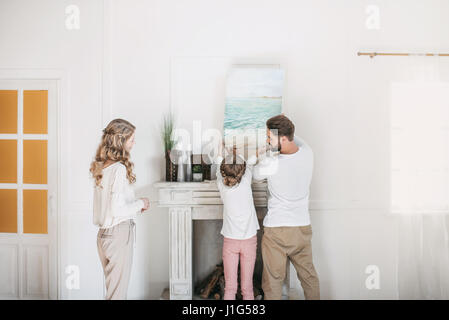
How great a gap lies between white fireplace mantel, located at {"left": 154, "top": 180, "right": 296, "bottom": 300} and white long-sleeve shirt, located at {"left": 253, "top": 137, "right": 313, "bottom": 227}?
0.18 meters

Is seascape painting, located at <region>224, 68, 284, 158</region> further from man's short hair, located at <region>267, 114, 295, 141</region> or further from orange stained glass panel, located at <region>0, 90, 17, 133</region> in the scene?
orange stained glass panel, located at <region>0, 90, 17, 133</region>

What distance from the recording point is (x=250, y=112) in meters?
2.77

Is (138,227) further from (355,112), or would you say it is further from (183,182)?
(355,112)

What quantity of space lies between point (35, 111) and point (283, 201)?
2.22 meters

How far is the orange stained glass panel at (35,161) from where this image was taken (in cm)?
288

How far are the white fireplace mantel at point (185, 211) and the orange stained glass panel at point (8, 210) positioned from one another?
4.55ft

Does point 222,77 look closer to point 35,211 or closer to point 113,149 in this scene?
point 113,149

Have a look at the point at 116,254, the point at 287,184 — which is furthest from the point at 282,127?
the point at 116,254

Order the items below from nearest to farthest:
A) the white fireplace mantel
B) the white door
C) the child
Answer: the child
the white fireplace mantel
the white door

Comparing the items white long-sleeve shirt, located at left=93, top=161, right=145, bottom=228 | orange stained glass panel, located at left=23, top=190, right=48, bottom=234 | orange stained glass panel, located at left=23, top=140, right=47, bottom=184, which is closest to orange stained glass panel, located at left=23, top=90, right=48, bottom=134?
orange stained glass panel, located at left=23, top=140, right=47, bottom=184

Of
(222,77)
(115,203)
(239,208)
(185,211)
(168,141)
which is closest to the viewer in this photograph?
(115,203)

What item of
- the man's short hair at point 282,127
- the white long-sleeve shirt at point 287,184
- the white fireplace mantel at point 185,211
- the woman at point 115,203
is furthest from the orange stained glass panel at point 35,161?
the man's short hair at point 282,127

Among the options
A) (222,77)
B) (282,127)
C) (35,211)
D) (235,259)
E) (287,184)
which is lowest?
(235,259)

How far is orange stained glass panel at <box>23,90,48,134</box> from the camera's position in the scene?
2.87 metres
